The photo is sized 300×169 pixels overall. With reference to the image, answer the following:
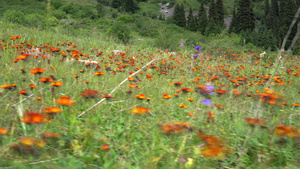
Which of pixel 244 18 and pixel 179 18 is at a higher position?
pixel 179 18

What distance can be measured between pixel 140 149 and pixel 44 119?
0.56 metres

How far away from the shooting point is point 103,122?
135 centimetres

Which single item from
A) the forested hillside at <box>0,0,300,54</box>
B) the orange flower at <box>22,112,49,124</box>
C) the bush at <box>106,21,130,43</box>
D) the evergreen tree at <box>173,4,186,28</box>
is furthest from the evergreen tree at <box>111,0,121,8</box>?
the orange flower at <box>22,112,49,124</box>

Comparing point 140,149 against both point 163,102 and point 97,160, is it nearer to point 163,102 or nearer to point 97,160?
point 97,160

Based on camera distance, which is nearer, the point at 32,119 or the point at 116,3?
the point at 32,119

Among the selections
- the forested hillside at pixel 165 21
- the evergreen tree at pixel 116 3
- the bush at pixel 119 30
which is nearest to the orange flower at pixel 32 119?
the forested hillside at pixel 165 21

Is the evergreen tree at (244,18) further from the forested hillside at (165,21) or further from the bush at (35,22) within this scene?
the bush at (35,22)

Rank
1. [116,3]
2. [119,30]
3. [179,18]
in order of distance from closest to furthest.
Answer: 1. [119,30]
2. [179,18]
3. [116,3]

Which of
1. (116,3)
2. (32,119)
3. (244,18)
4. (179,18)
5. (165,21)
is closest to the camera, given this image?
(32,119)

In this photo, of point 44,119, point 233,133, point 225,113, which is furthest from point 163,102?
point 44,119

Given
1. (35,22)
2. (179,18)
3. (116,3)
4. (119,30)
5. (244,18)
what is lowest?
(119,30)

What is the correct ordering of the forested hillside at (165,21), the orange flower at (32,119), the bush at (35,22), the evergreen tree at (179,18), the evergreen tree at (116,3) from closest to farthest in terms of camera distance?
the orange flower at (32,119)
the bush at (35,22)
the forested hillside at (165,21)
the evergreen tree at (179,18)
the evergreen tree at (116,3)

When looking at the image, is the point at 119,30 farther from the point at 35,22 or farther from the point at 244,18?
the point at 244,18

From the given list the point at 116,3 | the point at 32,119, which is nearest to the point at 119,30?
the point at 32,119
